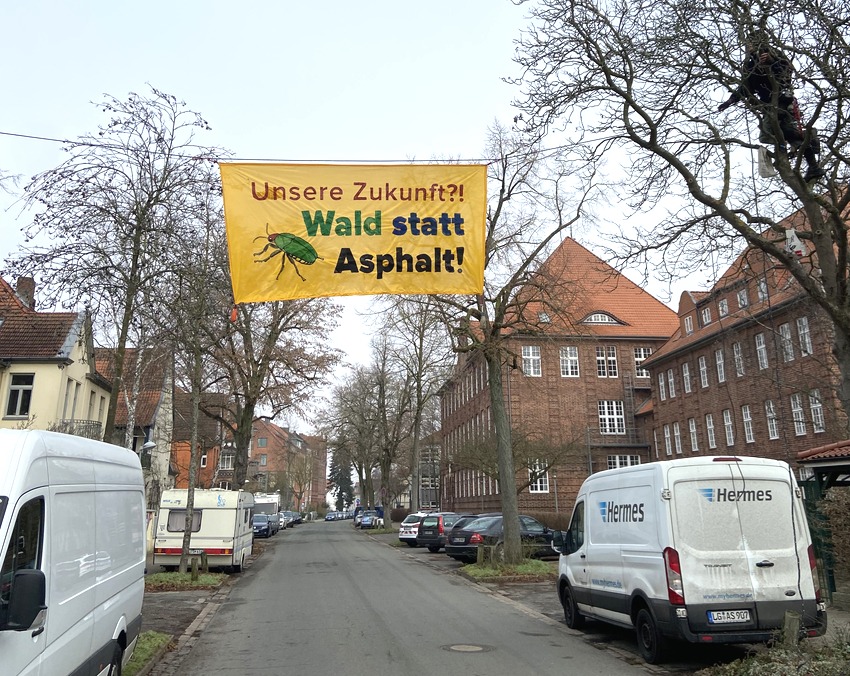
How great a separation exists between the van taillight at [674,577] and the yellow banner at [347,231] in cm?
385

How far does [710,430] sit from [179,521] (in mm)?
30540

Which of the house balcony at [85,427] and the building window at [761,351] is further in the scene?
the building window at [761,351]

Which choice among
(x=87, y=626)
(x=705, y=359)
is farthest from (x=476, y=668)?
(x=705, y=359)

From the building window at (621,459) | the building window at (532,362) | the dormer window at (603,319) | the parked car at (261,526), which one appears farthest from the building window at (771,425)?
the parked car at (261,526)

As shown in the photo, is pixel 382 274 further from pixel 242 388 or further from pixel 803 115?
pixel 242 388

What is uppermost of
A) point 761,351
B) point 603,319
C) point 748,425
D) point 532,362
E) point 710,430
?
point 603,319

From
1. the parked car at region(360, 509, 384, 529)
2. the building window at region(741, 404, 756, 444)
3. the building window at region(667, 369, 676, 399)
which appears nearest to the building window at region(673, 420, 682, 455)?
the building window at region(667, 369, 676, 399)

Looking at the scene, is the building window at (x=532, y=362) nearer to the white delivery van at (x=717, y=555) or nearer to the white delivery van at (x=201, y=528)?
the white delivery van at (x=201, y=528)

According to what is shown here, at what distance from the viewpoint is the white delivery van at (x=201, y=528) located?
2017 centimetres

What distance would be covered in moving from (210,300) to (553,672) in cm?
1245

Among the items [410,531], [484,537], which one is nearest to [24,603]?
[484,537]

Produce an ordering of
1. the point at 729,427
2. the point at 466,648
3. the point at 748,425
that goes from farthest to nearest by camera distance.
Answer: the point at 729,427 < the point at 748,425 < the point at 466,648

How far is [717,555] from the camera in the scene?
315 inches

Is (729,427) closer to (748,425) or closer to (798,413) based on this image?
(748,425)
